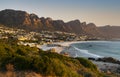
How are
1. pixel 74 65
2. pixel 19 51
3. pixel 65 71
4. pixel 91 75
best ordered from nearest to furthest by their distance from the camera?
pixel 65 71
pixel 91 75
pixel 74 65
pixel 19 51

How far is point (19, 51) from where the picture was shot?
798 inches

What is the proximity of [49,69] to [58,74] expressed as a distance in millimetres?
597

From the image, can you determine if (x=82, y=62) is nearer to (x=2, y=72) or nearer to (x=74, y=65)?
(x=74, y=65)

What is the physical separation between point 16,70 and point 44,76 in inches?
52.0

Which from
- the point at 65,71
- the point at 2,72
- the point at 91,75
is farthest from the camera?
the point at 91,75

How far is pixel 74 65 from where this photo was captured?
60.3 feet

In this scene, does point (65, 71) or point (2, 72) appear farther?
point (65, 71)

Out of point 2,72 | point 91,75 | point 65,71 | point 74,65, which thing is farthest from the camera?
point 74,65

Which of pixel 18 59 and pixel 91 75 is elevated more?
pixel 18 59

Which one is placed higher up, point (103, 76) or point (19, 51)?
point (19, 51)

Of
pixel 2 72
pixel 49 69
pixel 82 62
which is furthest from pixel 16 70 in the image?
pixel 82 62

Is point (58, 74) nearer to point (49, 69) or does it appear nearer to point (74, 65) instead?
point (49, 69)

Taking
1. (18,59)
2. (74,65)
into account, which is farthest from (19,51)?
(18,59)

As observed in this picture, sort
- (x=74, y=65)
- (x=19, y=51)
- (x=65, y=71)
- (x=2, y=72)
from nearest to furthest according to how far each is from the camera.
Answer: (x=2, y=72) < (x=65, y=71) < (x=74, y=65) < (x=19, y=51)
